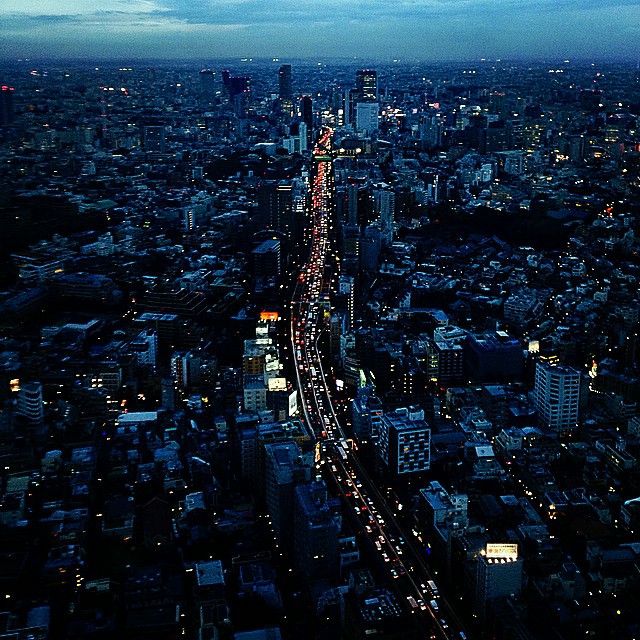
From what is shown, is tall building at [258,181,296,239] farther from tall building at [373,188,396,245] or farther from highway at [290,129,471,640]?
highway at [290,129,471,640]

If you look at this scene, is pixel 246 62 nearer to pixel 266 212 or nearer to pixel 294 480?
pixel 266 212

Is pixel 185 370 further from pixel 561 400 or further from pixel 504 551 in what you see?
pixel 504 551

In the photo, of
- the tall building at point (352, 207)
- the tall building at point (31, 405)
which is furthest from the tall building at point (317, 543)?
the tall building at point (352, 207)

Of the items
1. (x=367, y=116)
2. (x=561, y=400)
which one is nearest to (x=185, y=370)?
(x=561, y=400)

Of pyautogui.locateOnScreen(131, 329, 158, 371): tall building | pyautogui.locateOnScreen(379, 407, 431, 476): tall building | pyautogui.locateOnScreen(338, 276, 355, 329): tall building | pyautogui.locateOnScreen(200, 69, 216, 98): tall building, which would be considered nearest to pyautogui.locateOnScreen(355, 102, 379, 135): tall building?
pyautogui.locateOnScreen(200, 69, 216, 98): tall building

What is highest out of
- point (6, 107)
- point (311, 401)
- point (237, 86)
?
point (6, 107)

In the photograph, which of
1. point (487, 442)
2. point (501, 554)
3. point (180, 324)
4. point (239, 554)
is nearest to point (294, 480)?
point (239, 554)
